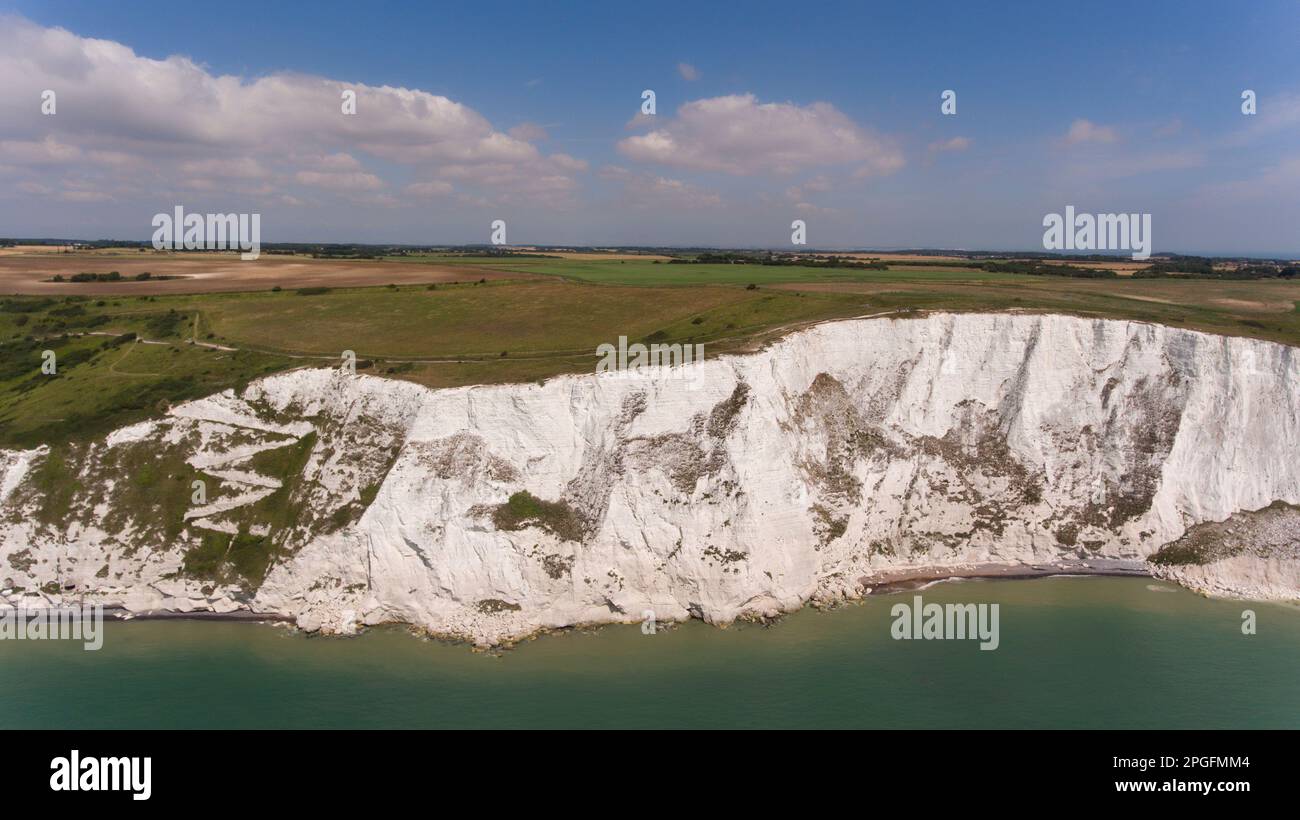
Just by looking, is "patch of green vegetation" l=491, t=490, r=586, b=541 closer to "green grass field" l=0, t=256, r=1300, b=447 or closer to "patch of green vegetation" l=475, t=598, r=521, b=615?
"patch of green vegetation" l=475, t=598, r=521, b=615

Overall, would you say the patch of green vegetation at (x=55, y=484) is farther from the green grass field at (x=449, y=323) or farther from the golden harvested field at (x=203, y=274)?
the golden harvested field at (x=203, y=274)

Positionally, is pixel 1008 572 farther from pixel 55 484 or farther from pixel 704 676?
pixel 55 484

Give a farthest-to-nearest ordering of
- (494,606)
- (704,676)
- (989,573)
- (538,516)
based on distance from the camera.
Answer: (989,573), (538,516), (494,606), (704,676)

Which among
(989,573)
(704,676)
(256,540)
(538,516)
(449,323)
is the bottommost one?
(704,676)

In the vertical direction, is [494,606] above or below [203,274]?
below

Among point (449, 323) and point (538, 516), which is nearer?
point (538, 516)

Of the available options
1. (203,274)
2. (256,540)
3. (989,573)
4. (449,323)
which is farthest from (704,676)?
(203,274)

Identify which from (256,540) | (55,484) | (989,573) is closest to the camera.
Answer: (256,540)
